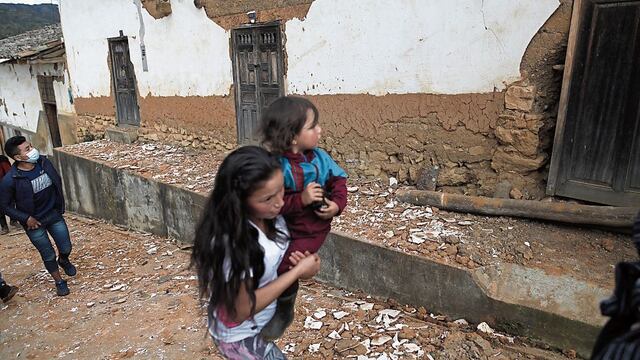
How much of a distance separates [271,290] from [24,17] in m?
44.1

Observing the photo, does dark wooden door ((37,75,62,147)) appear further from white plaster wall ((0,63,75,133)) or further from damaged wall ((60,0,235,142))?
damaged wall ((60,0,235,142))

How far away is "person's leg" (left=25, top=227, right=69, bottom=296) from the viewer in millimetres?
4688

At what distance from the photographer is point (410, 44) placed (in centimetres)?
473

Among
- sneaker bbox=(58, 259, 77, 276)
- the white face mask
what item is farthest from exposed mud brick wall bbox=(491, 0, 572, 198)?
sneaker bbox=(58, 259, 77, 276)

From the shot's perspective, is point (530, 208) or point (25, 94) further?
point (25, 94)

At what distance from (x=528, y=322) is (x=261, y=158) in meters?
2.54

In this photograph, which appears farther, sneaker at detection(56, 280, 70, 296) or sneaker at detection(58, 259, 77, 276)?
sneaker at detection(58, 259, 77, 276)

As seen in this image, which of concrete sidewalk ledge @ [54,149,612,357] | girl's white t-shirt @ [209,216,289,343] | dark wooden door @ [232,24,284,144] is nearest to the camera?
girl's white t-shirt @ [209,216,289,343]

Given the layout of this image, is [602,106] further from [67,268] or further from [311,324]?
[67,268]

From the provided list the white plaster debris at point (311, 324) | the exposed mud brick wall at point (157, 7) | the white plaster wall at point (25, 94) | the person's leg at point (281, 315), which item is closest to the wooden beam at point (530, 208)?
the white plaster debris at point (311, 324)

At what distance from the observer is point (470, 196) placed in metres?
4.35

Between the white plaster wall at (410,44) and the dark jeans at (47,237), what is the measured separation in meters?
3.43

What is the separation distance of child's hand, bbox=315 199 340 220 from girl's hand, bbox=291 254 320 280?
19 cm

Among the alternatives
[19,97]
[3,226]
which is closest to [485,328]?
[3,226]
